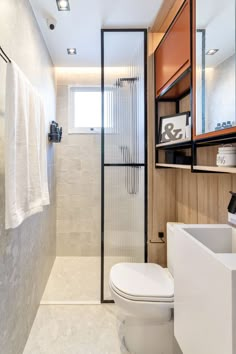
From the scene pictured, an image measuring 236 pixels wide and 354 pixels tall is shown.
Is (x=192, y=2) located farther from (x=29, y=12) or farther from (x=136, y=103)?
(x=29, y=12)

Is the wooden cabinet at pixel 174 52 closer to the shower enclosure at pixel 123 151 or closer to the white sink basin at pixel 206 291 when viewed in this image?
the shower enclosure at pixel 123 151

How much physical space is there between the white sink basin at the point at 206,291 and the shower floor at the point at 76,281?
3.53ft

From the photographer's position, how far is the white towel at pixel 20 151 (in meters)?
1.11

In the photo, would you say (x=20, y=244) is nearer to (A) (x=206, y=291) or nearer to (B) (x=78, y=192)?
(A) (x=206, y=291)

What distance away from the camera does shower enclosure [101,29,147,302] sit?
210cm

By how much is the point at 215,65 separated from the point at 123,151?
1.12 meters

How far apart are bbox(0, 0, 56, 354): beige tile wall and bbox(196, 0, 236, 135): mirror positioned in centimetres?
105

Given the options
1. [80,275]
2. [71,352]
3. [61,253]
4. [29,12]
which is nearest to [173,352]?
[71,352]

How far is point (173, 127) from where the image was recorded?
1926mm

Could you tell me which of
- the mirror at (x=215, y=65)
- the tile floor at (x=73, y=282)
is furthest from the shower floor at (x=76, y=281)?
the mirror at (x=215, y=65)

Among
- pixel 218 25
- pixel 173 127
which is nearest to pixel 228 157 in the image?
pixel 218 25

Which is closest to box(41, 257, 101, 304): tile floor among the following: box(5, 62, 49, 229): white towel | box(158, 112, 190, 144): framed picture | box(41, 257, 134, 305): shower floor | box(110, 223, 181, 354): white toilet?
box(41, 257, 134, 305): shower floor

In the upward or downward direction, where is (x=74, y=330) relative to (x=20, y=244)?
downward

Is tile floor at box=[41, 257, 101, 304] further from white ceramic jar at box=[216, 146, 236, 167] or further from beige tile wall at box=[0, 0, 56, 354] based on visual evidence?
white ceramic jar at box=[216, 146, 236, 167]
